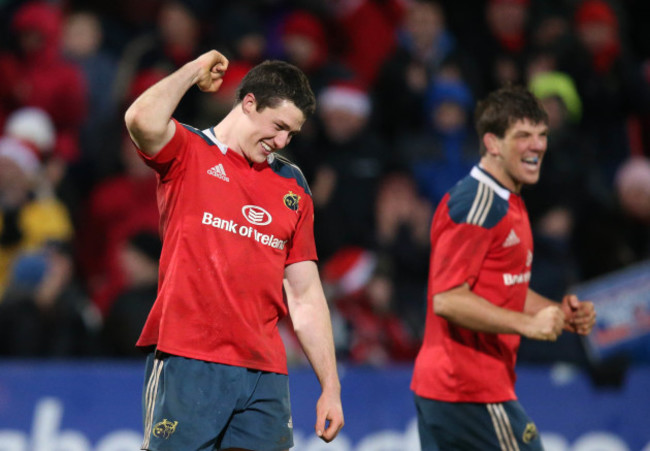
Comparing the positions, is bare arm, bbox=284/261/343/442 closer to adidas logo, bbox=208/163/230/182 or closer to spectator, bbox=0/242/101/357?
adidas logo, bbox=208/163/230/182

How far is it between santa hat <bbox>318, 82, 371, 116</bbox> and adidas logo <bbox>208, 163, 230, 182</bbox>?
5406 millimetres

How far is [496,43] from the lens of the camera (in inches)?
444

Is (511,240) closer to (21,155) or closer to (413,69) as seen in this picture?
(21,155)

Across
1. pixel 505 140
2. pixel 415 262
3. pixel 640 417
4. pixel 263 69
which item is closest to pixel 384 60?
pixel 415 262

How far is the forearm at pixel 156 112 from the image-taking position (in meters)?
→ 4.15

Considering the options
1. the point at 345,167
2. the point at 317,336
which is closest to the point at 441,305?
the point at 317,336

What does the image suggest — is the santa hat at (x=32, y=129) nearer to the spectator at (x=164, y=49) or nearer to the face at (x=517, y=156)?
the spectator at (x=164, y=49)

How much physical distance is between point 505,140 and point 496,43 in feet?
19.4

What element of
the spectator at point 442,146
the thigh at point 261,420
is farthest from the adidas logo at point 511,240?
the spectator at point 442,146

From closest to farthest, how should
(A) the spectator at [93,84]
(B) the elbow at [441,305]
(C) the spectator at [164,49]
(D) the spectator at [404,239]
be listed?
(B) the elbow at [441,305], (D) the spectator at [404,239], (A) the spectator at [93,84], (C) the spectator at [164,49]

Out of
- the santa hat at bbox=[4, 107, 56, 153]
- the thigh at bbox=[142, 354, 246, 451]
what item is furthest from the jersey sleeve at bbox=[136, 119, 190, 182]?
the santa hat at bbox=[4, 107, 56, 153]

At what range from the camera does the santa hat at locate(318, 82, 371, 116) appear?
9867 mm

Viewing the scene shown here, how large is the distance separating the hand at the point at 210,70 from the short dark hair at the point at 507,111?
5.95 ft

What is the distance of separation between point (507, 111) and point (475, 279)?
A: 38.5 inches
